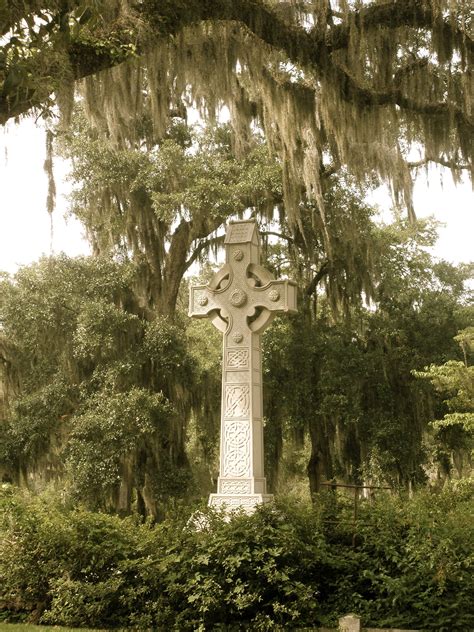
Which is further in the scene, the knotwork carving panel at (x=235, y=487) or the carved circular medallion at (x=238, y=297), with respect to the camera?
the carved circular medallion at (x=238, y=297)

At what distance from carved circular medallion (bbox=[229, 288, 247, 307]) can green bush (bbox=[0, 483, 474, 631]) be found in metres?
3.01

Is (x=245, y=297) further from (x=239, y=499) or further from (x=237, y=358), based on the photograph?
(x=239, y=499)

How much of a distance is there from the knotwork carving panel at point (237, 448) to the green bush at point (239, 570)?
162cm

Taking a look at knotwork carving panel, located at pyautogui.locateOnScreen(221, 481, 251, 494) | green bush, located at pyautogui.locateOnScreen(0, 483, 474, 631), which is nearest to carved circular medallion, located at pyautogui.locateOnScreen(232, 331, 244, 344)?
knotwork carving panel, located at pyautogui.locateOnScreen(221, 481, 251, 494)

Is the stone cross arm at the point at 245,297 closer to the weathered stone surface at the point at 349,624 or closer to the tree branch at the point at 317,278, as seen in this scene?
the weathered stone surface at the point at 349,624

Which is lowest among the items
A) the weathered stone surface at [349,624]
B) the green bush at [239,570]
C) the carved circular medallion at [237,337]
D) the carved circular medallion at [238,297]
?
the weathered stone surface at [349,624]

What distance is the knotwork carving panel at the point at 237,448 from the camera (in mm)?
8750

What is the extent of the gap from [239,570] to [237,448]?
8.80ft

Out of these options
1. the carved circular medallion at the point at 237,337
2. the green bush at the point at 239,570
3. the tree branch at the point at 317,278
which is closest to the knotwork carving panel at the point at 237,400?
the carved circular medallion at the point at 237,337

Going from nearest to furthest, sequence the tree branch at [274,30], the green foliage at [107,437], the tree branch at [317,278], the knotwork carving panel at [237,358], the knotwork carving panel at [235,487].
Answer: the tree branch at [274,30] → the knotwork carving panel at [235,487] → the knotwork carving panel at [237,358] → the green foliage at [107,437] → the tree branch at [317,278]

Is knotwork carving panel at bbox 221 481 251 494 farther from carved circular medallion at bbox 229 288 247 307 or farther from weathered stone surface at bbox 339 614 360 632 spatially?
weathered stone surface at bbox 339 614 360 632

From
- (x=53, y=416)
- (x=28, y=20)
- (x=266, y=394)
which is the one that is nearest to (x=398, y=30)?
(x=28, y=20)

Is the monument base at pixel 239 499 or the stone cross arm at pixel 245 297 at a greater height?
the stone cross arm at pixel 245 297

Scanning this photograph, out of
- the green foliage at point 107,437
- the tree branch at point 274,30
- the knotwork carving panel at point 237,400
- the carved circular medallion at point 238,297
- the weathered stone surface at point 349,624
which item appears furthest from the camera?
the green foliage at point 107,437
